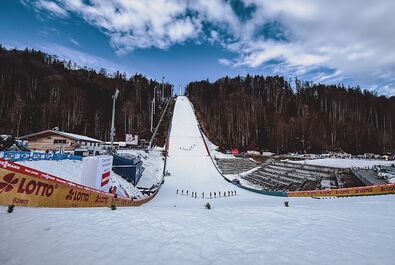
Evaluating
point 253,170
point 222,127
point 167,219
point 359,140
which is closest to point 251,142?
point 222,127

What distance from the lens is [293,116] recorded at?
72438 millimetres

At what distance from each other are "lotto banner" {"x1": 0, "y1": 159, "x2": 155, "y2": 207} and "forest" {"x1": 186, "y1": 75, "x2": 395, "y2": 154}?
50.2m

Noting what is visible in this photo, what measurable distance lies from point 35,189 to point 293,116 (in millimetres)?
74782

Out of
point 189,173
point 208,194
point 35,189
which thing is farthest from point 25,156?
point 189,173

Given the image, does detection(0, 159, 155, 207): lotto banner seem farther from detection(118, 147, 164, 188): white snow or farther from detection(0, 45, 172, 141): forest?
detection(0, 45, 172, 141): forest

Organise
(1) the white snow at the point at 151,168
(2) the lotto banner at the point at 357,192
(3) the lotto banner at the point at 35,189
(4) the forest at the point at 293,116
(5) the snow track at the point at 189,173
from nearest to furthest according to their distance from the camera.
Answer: (3) the lotto banner at the point at 35,189
(2) the lotto banner at the point at 357,192
(5) the snow track at the point at 189,173
(1) the white snow at the point at 151,168
(4) the forest at the point at 293,116

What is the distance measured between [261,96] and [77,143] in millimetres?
70852

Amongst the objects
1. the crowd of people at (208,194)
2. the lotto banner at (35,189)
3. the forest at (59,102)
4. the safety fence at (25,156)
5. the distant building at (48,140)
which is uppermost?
the forest at (59,102)

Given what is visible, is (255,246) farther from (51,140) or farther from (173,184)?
(51,140)

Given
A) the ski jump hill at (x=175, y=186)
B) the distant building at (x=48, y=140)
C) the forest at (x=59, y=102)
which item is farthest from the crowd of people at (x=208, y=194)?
the forest at (x=59, y=102)

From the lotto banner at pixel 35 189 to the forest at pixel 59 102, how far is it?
47630mm

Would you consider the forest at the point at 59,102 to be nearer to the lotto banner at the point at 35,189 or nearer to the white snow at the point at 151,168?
the white snow at the point at 151,168

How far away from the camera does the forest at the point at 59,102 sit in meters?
51.2

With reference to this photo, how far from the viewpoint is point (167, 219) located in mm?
7137
